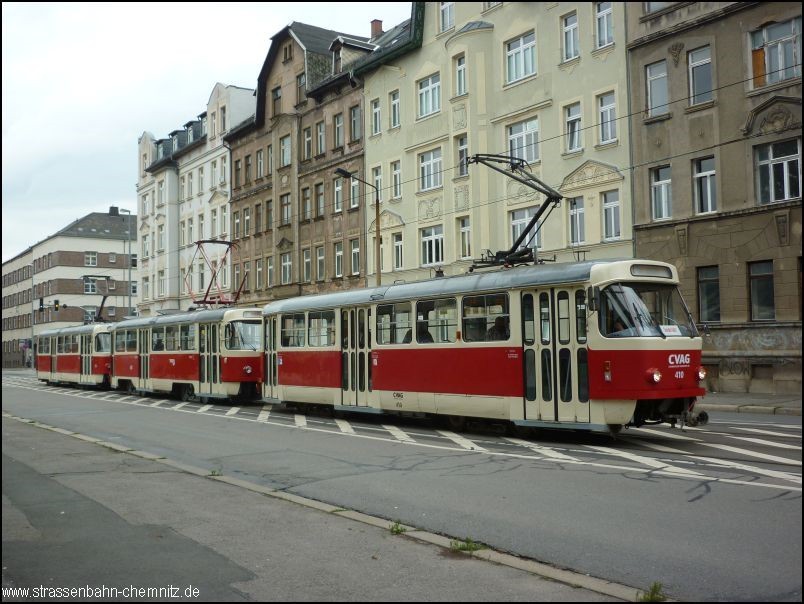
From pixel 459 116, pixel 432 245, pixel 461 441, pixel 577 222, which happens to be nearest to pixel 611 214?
pixel 577 222

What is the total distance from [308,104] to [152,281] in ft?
86.9

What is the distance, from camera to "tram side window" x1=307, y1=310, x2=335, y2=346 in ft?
64.5

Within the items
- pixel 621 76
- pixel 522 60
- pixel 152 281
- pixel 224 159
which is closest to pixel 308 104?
pixel 224 159

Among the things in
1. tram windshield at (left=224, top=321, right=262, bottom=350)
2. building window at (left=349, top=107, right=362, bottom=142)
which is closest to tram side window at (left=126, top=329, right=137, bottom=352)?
tram windshield at (left=224, top=321, right=262, bottom=350)

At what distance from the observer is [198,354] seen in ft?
91.3

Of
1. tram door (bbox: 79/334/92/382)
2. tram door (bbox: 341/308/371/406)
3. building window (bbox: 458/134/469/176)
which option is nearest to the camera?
tram door (bbox: 341/308/371/406)

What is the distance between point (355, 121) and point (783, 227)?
75.9 ft

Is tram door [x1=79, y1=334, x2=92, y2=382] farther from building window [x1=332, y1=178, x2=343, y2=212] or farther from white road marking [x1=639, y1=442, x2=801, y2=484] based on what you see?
white road marking [x1=639, y1=442, x2=801, y2=484]

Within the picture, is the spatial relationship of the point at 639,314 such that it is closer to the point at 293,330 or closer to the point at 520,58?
the point at 293,330

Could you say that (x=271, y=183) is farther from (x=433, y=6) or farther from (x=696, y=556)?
(x=696, y=556)

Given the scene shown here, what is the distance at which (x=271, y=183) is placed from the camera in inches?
1896

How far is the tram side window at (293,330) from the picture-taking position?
68.8 feet

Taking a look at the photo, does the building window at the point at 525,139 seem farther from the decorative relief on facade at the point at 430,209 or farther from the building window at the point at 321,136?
the building window at the point at 321,136

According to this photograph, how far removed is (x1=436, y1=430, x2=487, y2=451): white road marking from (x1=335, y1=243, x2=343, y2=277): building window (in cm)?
2540
